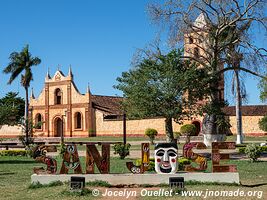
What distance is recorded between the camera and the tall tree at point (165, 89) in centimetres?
2123

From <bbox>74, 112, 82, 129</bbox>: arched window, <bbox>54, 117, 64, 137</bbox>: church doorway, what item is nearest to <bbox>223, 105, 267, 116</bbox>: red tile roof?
<bbox>74, 112, 82, 129</bbox>: arched window

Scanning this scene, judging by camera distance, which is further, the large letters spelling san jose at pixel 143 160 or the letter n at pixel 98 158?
the letter n at pixel 98 158

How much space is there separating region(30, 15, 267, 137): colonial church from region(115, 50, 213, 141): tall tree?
84.8ft

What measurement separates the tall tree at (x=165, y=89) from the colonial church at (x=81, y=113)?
25860 millimetres

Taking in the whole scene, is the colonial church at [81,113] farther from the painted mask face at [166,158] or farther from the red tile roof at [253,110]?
the painted mask face at [166,158]

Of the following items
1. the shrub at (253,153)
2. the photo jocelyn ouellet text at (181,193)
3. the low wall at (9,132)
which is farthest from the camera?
the low wall at (9,132)

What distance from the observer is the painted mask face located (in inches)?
482

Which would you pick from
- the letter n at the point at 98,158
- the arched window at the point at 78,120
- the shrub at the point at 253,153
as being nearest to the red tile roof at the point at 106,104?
the arched window at the point at 78,120

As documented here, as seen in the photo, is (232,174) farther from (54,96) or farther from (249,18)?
(54,96)

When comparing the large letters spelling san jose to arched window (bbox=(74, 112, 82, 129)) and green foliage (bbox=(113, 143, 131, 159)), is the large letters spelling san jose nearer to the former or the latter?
green foliage (bbox=(113, 143, 131, 159))

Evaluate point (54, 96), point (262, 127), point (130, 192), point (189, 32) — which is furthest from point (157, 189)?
point (54, 96)

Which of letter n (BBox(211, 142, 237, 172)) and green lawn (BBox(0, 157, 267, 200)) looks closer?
green lawn (BBox(0, 157, 267, 200))

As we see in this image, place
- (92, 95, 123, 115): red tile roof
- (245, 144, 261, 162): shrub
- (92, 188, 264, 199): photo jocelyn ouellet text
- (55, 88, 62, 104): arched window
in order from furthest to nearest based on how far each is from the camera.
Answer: (55, 88, 62, 104): arched window
(92, 95, 123, 115): red tile roof
(245, 144, 261, 162): shrub
(92, 188, 264, 199): photo jocelyn ouellet text

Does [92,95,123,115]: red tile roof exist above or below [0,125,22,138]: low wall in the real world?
above
